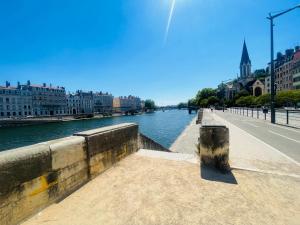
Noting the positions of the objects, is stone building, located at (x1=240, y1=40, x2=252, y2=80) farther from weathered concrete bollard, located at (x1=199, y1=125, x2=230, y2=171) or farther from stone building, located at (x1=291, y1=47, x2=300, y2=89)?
weathered concrete bollard, located at (x1=199, y1=125, x2=230, y2=171)

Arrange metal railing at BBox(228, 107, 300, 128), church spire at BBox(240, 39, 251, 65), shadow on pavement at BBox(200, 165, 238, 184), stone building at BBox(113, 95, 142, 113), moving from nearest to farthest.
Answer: shadow on pavement at BBox(200, 165, 238, 184) < metal railing at BBox(228, 107, 300, 128) < church spire at BBox(240, 39, 251, 65) < stone building at BBox(113, 95, 142, 113)

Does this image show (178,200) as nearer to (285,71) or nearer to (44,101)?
(285,71)

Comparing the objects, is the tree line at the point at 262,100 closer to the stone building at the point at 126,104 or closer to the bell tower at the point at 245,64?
the bell tower at the point at 245,64

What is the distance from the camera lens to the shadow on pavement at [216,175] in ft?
11.7

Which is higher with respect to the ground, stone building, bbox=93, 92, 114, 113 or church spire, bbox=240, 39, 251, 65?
church spire, bbox=240, 39, 251, 65

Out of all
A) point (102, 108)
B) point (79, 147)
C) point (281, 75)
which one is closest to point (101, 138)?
point (79, 147)

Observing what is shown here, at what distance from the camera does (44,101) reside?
297ft

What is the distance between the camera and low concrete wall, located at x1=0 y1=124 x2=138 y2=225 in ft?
6.83

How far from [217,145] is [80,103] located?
117749 mm

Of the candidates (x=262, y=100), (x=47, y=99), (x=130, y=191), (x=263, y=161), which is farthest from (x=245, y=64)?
(x=130, y=191)

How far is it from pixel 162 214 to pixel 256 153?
5056 mm

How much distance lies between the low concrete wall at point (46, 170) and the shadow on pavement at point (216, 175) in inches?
87.4

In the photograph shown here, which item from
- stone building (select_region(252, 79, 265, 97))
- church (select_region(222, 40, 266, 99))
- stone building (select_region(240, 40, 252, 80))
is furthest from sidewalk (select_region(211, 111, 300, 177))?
stone building (select_region(240, 40, 252, 80))

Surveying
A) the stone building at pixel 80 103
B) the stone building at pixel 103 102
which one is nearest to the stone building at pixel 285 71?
the stone building at pixel 103 102
